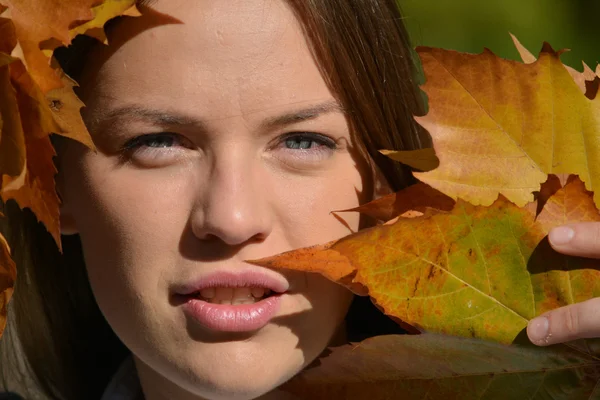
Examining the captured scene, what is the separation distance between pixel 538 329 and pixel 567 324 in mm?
36

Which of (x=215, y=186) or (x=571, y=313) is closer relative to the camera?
(x=571, y=313)

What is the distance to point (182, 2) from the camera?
50.9 inches

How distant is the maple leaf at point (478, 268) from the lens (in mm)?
1185

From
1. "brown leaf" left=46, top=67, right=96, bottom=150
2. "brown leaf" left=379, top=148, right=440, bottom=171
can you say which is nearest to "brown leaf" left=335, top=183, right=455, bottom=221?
"brown leaf" left=379, top=148, right=440, bottom=171

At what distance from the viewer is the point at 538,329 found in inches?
45.9

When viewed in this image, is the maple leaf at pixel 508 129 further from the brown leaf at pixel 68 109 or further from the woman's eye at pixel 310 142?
the brown leaf at pixel 68 109

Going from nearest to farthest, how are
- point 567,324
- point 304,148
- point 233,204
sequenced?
point 567,324 < point 233,204 < point 304,148

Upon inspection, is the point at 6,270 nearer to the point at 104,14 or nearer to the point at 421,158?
the point at 104,14

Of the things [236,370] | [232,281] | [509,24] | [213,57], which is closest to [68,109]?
[213,57]

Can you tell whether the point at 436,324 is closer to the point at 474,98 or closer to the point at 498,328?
the point at 498,328

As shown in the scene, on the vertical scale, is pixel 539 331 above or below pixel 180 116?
below

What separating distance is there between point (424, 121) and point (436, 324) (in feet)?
0.86

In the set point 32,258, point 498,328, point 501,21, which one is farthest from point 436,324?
point 501,21

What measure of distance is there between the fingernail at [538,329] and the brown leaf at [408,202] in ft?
0.65
